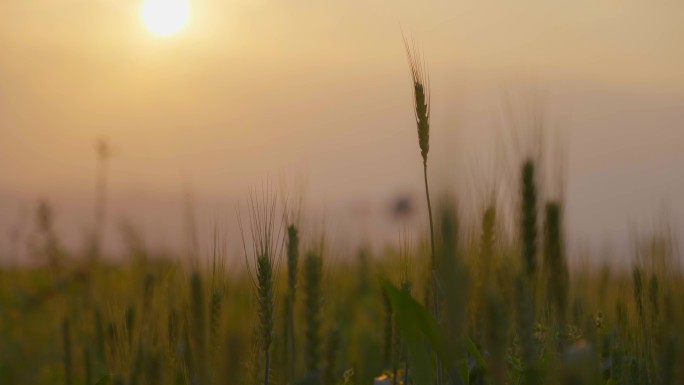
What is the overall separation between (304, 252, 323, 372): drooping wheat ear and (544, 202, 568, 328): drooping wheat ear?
0.73m

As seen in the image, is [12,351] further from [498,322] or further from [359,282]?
[498,322]

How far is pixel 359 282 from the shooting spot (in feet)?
29.1

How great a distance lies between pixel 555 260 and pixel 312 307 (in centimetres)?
81

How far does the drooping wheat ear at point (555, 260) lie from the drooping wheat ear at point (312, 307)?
73cm

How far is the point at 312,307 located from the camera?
8.77 ft

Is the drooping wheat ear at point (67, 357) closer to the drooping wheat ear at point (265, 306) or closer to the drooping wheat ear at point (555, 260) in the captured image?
the drooping wheat ear at point (265, 306)

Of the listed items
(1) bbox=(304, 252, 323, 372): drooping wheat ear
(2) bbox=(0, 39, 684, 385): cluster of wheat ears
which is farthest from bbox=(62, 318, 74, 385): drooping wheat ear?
(1) bbox=(304, 252, 323, 372): drooping wheat ear

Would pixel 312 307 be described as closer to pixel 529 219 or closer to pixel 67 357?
pixel 529 219

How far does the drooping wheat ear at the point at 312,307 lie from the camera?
256 centimetres

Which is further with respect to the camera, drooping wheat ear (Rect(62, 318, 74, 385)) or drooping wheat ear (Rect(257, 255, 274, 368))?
drooping wheat ear (Rect(62, 318, 74, 385))

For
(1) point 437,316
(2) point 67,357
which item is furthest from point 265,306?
(2) point 67,357

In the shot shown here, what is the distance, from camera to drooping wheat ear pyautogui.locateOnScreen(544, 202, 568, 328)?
2.23 m

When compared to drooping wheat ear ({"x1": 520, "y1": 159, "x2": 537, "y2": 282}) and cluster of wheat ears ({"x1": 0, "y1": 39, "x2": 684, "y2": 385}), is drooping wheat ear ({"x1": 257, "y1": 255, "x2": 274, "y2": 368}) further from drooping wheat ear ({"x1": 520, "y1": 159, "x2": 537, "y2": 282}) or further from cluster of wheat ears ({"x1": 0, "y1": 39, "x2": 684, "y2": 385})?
drooping wheat ear ({"x1": 520, "y1": 159, "x2": 537, "y2": 282})

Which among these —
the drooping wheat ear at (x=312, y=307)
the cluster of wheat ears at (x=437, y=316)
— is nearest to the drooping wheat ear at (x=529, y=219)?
the cluster of wheat ears at (x=437, y=316)
